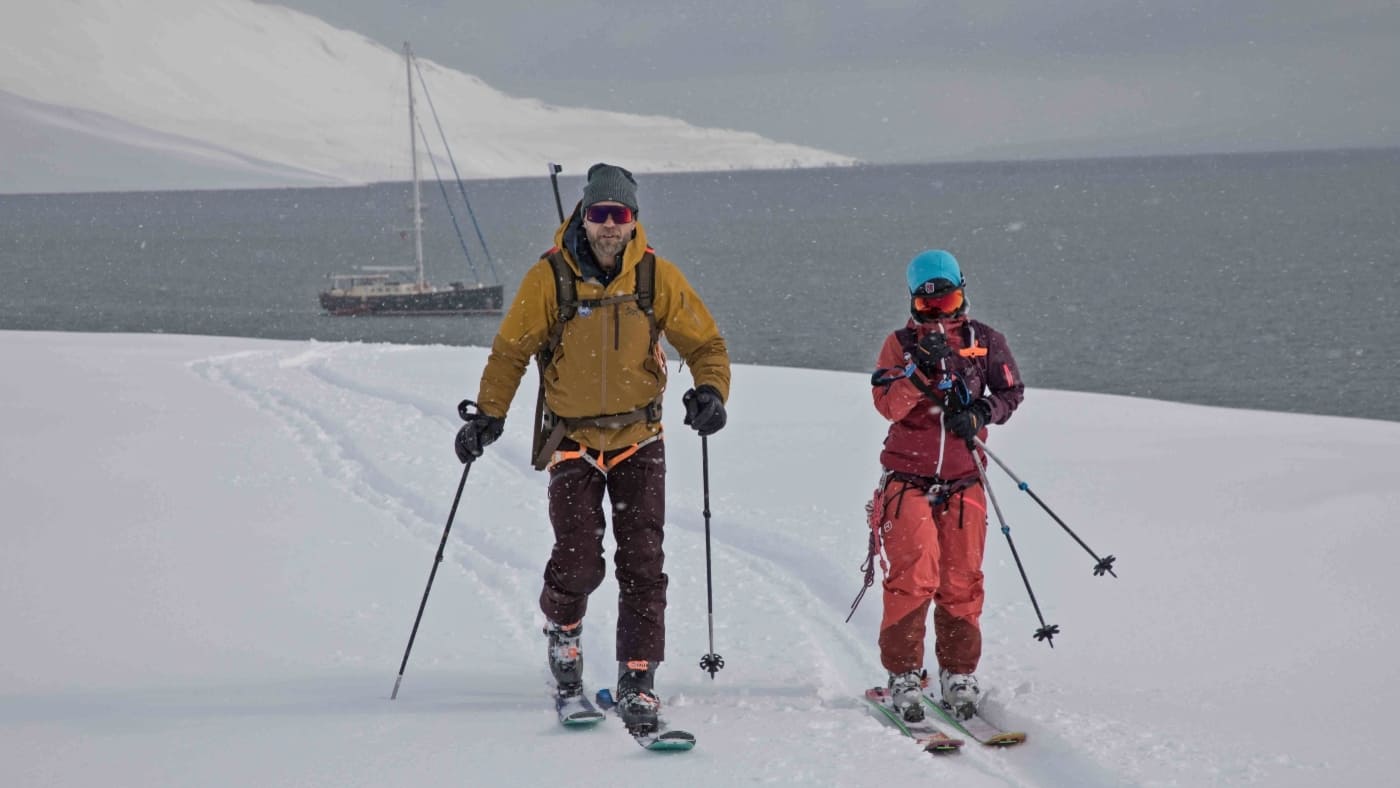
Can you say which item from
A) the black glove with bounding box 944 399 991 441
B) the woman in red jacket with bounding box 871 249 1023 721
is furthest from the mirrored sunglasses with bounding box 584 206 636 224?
the black glove with bounding box 944 399 991 441

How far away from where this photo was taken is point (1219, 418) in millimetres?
13789

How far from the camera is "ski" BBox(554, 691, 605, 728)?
507cm

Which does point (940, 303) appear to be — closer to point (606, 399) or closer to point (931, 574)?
point (931, 574)

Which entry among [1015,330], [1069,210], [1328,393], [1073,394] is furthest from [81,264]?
[1069,210]

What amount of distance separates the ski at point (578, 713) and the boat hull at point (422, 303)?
58.0 m

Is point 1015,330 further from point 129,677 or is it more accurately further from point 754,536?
point 129,677

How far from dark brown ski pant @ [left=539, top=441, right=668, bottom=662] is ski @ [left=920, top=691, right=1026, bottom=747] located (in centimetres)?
112

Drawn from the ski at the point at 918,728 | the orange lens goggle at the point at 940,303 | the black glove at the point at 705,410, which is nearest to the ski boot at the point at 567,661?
the black glove at the point at 705,410

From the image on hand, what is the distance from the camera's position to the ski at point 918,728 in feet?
16.1

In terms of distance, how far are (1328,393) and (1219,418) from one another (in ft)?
89.3

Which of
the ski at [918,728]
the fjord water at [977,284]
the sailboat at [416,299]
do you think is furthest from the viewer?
the sailboat at [416,299]

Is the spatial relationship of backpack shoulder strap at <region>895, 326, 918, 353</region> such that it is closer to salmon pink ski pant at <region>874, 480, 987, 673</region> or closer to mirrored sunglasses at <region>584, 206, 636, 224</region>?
salmon pink ski pant at <region>874, 480, 987, 673</region>

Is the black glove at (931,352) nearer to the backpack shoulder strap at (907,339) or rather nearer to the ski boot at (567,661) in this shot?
the backpack shoulder strap at (907,339)

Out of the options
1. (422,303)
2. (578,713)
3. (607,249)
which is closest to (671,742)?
(578,713)
